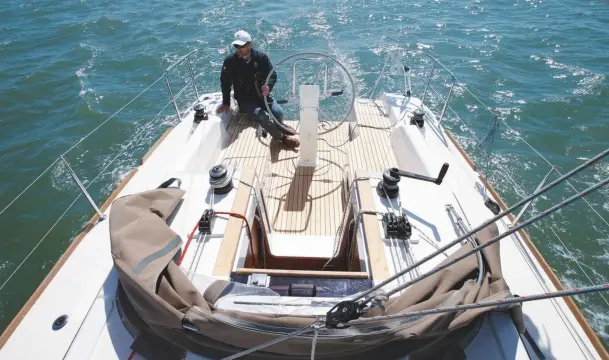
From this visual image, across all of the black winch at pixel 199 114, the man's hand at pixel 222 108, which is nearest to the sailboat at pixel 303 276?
the black winch at pixel 199 114

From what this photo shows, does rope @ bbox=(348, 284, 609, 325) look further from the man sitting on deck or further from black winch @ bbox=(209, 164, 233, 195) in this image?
the man sitting on deck

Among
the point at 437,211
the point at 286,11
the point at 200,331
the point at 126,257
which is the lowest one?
the point at 286,11

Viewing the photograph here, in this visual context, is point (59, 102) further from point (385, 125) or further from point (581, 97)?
point (581, 97)

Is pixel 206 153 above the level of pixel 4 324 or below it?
above

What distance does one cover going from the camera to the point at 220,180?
2.60 m

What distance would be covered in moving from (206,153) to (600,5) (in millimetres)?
15503

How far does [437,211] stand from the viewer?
2516 mm

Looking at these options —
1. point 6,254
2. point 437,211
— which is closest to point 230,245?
point 437,211

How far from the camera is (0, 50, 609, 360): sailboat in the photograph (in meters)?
1.40

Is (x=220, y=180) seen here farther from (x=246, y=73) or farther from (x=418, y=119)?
(x=418, y=119)

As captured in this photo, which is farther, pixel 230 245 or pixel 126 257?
pixel 230 245

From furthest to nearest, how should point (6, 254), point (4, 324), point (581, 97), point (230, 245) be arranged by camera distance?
point (581, 97) → point (6, 254) → point (4, 324) → point (230, 245)

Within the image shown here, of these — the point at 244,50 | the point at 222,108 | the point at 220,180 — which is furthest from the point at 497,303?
the point at 222,108

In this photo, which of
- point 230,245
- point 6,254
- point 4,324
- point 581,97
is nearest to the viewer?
point 230,245
